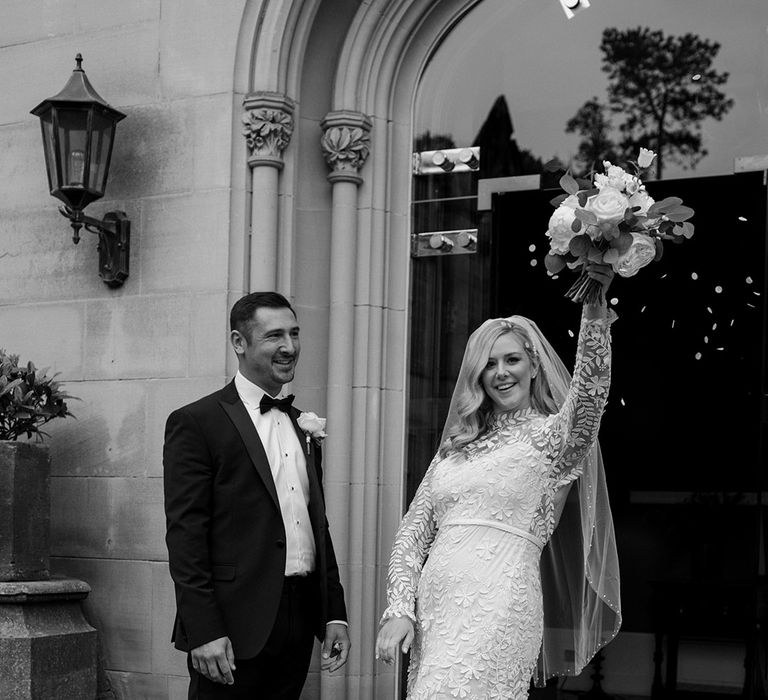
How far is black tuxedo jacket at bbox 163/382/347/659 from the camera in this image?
4262 mm

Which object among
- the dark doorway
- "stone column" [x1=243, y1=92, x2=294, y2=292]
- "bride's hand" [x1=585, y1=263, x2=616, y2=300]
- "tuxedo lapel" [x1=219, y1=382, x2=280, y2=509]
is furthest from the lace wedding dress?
"stone column" [x1=243, y1=92, x2=294, y2=292]

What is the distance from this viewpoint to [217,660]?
418 centimetres

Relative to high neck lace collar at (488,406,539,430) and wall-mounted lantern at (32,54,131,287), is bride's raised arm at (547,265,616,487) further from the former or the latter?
wall-mounted lantern at (32,54,131,287)

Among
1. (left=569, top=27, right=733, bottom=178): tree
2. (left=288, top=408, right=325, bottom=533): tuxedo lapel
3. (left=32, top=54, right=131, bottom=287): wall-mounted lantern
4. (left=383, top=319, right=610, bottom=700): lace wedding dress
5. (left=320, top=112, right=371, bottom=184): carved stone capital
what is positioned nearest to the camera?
(left=383, top=319, right=610, bottom=700): lace wedding dress

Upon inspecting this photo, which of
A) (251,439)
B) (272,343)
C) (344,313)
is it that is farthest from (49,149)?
(251,439)

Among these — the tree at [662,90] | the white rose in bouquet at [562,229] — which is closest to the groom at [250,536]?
the white rose in bouquet at [562,229]

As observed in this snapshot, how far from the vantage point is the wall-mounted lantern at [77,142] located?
6242 mm

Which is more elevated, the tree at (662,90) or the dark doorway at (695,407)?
the tree at (662,90)

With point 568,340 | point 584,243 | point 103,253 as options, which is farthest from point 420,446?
point 584,243

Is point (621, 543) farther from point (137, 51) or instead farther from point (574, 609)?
point (137, 51)

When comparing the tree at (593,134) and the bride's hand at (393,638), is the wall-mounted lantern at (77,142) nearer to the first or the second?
the tree at (593,134)

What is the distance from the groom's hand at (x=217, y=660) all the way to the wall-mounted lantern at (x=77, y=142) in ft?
9.27

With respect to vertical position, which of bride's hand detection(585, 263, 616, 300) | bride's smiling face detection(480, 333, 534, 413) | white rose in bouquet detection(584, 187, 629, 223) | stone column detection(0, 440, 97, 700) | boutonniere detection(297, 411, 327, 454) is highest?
white rose in bouquet detection(584, 187, 629, 223)

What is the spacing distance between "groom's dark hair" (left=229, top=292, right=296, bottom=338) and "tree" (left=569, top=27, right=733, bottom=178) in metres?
2.30
